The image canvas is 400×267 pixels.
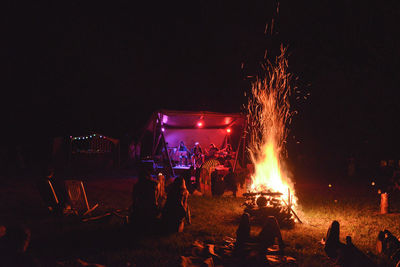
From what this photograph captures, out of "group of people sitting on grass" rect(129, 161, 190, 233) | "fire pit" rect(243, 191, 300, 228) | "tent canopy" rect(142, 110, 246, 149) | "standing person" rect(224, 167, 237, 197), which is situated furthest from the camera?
"tent canopy" rect(142, 110, 246, 149)

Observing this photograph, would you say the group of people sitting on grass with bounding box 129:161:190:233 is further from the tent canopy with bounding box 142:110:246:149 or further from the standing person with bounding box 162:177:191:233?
the tent canopy with bounding box 142:110:246:149

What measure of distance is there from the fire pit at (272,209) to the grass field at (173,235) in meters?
0.33

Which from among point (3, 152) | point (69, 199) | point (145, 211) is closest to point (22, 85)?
point (3, 152)

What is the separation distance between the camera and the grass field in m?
6.07

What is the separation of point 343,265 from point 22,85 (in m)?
41.0

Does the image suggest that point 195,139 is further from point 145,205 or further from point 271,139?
point 145,205

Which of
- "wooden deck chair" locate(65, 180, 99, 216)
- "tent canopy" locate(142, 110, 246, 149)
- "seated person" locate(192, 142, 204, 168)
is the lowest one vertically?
"wooden deck chair" locate(65, 180, 99, 216)

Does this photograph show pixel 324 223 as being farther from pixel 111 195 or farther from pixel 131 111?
pixel 131 111

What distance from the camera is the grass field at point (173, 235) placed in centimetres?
607

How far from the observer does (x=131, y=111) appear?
1511 inches

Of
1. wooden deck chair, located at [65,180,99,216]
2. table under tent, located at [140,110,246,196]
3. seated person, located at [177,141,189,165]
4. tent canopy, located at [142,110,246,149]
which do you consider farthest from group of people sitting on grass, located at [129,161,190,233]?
tent canopy, located at [142,110,246,149]

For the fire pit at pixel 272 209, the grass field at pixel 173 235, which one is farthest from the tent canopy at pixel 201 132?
the fire pit at pixel 272 209

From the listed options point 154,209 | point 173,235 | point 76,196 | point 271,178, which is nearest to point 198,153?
point 271,178

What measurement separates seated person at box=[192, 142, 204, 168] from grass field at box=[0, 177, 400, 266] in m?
6.15
